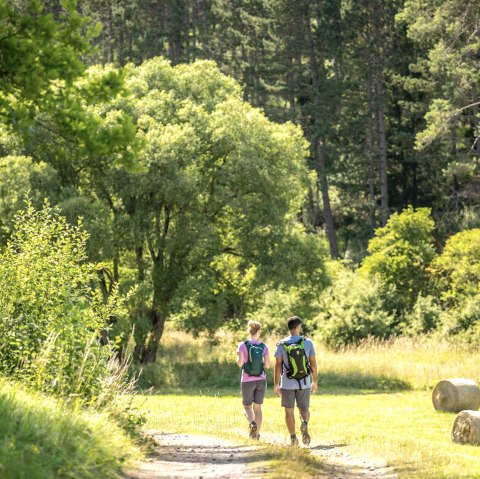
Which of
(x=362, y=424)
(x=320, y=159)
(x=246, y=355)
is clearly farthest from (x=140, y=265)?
(x=320, y=159)

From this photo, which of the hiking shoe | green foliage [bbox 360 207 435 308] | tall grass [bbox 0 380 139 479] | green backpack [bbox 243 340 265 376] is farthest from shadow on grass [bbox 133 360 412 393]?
tall grass [bbox 0 380 139 479]

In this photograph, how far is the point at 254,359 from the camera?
1434cm

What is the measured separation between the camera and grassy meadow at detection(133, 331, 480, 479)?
14.2m

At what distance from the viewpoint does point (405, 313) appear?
36.0m

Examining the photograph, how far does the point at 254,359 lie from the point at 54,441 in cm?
500

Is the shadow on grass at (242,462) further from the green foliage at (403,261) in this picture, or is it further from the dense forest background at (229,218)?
the green foliage at (403,261)

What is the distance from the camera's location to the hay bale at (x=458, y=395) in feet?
68.5

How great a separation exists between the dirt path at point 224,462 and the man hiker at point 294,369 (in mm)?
793

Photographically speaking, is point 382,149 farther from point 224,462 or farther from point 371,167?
point 224,462

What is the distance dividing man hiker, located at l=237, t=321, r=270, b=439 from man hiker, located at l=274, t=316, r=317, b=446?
18.7 inches

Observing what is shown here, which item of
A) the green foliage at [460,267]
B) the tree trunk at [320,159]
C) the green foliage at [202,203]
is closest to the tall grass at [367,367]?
the green foliage at [202,203]

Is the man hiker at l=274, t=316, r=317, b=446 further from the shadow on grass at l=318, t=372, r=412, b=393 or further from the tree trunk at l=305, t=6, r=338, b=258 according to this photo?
the tree trunk at l=305, t=6, r=338, b=258

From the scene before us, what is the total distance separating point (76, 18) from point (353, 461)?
7.28m

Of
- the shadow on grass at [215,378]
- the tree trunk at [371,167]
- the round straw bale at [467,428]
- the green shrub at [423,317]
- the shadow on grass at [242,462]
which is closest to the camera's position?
the shadow on grass at [242,462]
